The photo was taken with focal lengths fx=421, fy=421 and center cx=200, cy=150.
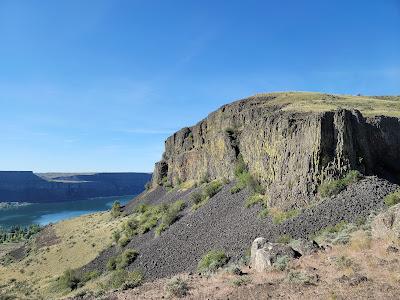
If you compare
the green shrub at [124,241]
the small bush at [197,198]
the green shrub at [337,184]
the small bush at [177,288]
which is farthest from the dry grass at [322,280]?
the small bush at [197,198]

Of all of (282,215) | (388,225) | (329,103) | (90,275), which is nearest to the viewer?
(388,225)

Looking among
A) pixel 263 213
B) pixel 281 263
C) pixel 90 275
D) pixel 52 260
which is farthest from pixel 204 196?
pixel 281 263

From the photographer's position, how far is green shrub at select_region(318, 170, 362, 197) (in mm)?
30344

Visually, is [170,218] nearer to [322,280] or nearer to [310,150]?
[310,150]

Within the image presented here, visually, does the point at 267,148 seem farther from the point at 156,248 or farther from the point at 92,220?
the point at 92,220

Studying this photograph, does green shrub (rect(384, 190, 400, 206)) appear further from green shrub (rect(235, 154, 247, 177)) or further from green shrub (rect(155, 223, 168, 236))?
green shrub (rect(155, 223, 168, 236))

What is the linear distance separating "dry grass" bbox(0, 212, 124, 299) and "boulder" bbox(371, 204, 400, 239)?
30.8 m

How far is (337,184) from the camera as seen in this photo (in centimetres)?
3066

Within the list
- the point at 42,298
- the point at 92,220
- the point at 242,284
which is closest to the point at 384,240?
the point at 242,284

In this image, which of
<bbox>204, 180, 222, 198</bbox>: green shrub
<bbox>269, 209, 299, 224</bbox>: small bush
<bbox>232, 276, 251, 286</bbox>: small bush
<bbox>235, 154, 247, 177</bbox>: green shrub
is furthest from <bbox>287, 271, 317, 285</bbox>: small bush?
<bbox>204, 180, 222, 198</bbox>: green shrub

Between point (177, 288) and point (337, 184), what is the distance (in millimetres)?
16909

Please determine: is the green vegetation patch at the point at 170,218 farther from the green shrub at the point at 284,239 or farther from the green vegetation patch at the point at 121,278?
the green shrub at the point at 284,239

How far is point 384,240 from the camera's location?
18.7 m

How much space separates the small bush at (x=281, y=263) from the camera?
1848 cm
